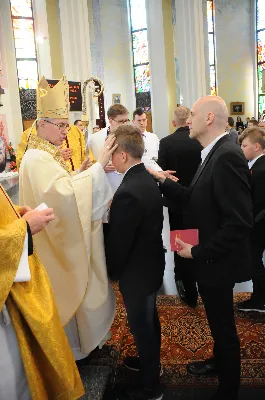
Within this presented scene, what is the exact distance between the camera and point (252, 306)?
11.6 feet

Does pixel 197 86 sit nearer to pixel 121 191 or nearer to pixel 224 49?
pixel 224 49

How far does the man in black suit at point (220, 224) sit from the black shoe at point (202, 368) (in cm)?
42

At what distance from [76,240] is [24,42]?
40.4ft

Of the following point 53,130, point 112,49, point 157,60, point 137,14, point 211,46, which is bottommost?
point 53,130

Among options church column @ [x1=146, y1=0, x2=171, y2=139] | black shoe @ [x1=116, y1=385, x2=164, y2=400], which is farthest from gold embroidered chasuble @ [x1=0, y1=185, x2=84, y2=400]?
church column @ [x1=146, y1=0, x2=171, y2=139]

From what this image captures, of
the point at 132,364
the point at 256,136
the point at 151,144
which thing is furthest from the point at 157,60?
the point at 132,364

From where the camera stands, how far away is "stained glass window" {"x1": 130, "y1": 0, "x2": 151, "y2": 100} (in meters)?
15.7

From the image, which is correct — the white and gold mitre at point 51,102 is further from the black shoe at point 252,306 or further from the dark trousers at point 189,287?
the black shoe at point 252,306

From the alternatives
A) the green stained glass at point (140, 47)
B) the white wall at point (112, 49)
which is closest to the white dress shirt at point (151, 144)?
the white wall at point (112, 49)

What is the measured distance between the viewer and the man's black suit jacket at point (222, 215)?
2.01 meters

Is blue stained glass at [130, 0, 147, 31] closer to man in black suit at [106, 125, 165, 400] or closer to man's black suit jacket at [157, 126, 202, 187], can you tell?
man's black suit jacket at [157, 126, 202, 187]

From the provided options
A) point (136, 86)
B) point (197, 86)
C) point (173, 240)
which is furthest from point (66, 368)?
point (136, 86)

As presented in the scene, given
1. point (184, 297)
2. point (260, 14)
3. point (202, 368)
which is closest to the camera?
point (202, 368)

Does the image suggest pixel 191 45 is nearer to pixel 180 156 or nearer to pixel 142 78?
pixel 142 78
